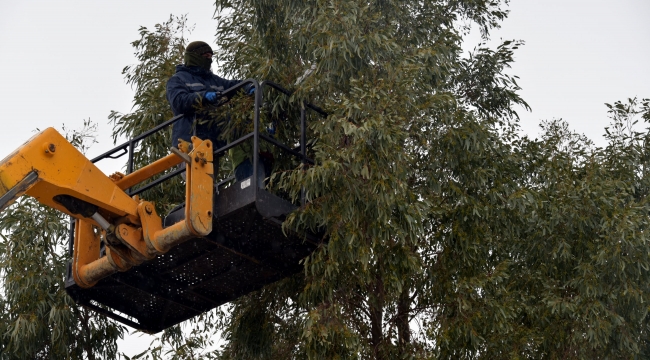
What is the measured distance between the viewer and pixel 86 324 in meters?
14.1

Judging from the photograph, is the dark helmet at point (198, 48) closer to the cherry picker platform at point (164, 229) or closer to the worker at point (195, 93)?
the worker at point (195, 93)

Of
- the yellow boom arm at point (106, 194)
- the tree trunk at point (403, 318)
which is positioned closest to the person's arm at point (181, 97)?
the yellow boom arm at point (106, 194)

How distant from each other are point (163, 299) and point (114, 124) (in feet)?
12.3

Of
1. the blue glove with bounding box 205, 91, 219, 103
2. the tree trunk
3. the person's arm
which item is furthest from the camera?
the tree trunk

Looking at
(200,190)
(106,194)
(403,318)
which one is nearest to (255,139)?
(200,190)

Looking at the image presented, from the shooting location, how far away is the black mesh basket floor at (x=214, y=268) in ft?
34.0

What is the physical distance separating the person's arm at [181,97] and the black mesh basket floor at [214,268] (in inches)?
43.1

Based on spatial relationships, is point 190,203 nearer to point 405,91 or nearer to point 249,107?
point 249,107

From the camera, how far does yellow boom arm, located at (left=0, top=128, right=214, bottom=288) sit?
9.71m

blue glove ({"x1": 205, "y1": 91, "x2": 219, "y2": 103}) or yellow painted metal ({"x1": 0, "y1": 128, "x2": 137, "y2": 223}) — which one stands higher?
blue glove ({"x1": 205, "y1": 91, "x2": 219, "y2": 103})

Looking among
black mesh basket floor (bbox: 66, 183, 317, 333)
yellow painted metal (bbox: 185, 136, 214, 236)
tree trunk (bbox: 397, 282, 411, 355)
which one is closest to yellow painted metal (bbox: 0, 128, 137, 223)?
black mesh basket floor (bbox: 66, 183, 317, 333)

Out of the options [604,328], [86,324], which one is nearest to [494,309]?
[604,328]

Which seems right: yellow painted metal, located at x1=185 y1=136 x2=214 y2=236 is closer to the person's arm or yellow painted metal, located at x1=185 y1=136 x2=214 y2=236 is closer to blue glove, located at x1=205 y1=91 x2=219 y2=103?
blue glove, located at x1=205 y1=91 x2=219 y2=103

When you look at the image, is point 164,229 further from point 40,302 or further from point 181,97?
point 40,302
